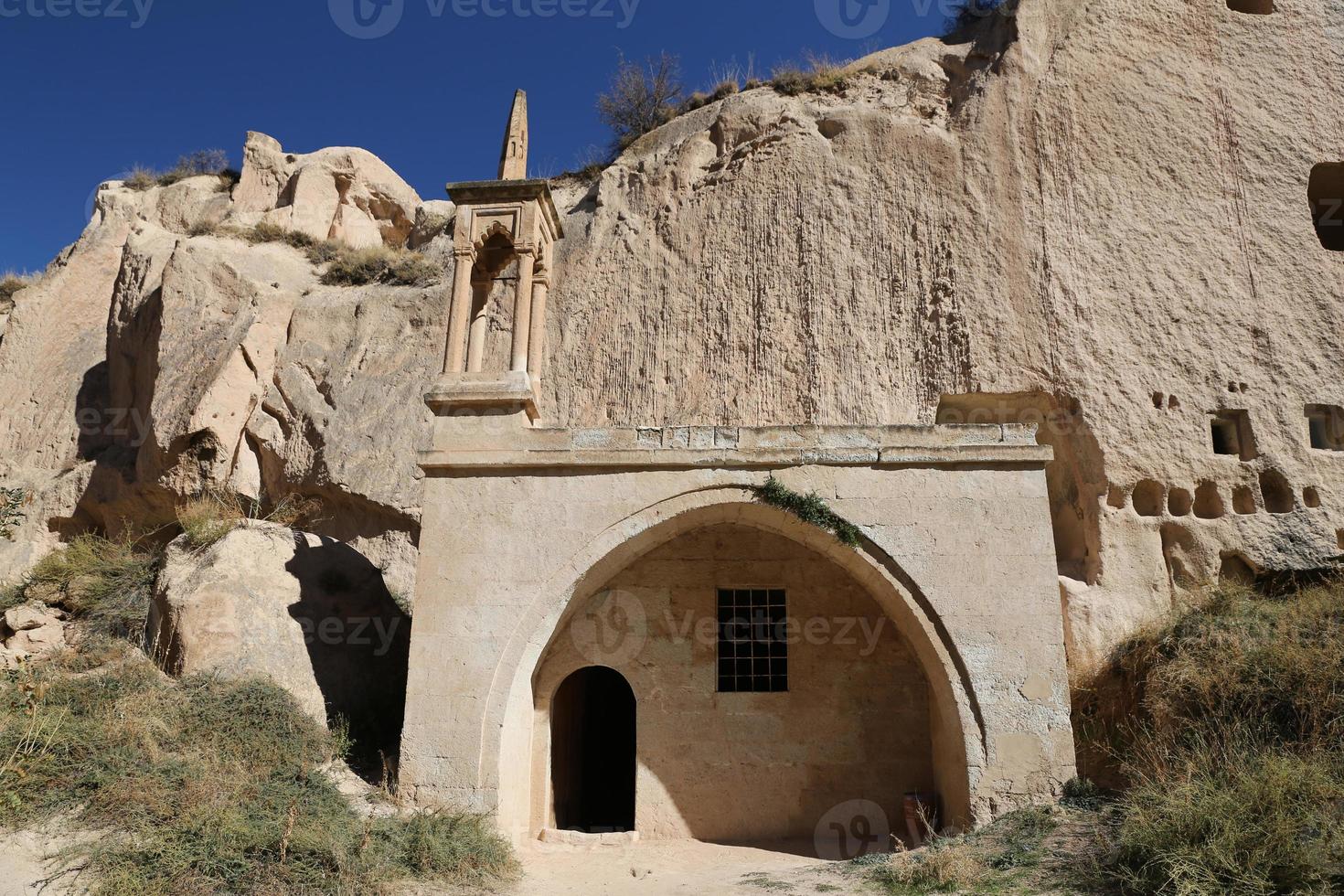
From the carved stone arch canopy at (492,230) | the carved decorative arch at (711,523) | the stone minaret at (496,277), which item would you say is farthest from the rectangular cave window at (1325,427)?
the carved stone arch canopy at (492,230)

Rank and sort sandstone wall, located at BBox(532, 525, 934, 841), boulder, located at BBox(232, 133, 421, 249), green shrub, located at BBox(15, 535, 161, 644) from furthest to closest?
boulder, located at BBox(232, 133, 421, 249), green shrub, located at BBox(15, 535, 161, 644), sandstone wall, located at BBox(532, 525, 934, 841)

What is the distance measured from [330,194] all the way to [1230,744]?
20.6 meters

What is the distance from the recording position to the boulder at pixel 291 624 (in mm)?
9633

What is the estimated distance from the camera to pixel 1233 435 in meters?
12.0

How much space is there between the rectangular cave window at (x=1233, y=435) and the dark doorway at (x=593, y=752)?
888 cm

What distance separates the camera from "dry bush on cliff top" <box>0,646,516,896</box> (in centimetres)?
661

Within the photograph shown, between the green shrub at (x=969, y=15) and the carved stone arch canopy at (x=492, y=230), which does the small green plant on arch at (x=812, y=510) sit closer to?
the carved stone arch canopy at (x=492, y=230)

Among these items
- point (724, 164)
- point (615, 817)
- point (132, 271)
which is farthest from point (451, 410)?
point (132, 271)

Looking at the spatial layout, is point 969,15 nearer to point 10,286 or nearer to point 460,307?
point 460,307

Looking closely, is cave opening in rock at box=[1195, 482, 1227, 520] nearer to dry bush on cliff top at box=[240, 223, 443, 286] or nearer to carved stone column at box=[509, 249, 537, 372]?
carved stone column at box=[509, 249, 537, 372]

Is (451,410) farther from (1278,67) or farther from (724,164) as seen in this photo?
(1278,67)

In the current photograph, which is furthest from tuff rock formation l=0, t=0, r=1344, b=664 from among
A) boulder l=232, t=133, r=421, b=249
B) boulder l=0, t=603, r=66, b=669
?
boulder l=232, t=133, r=421, b=249

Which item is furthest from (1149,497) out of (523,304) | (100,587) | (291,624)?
(100,587)

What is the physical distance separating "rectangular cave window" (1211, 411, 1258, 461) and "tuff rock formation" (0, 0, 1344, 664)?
50 mm
